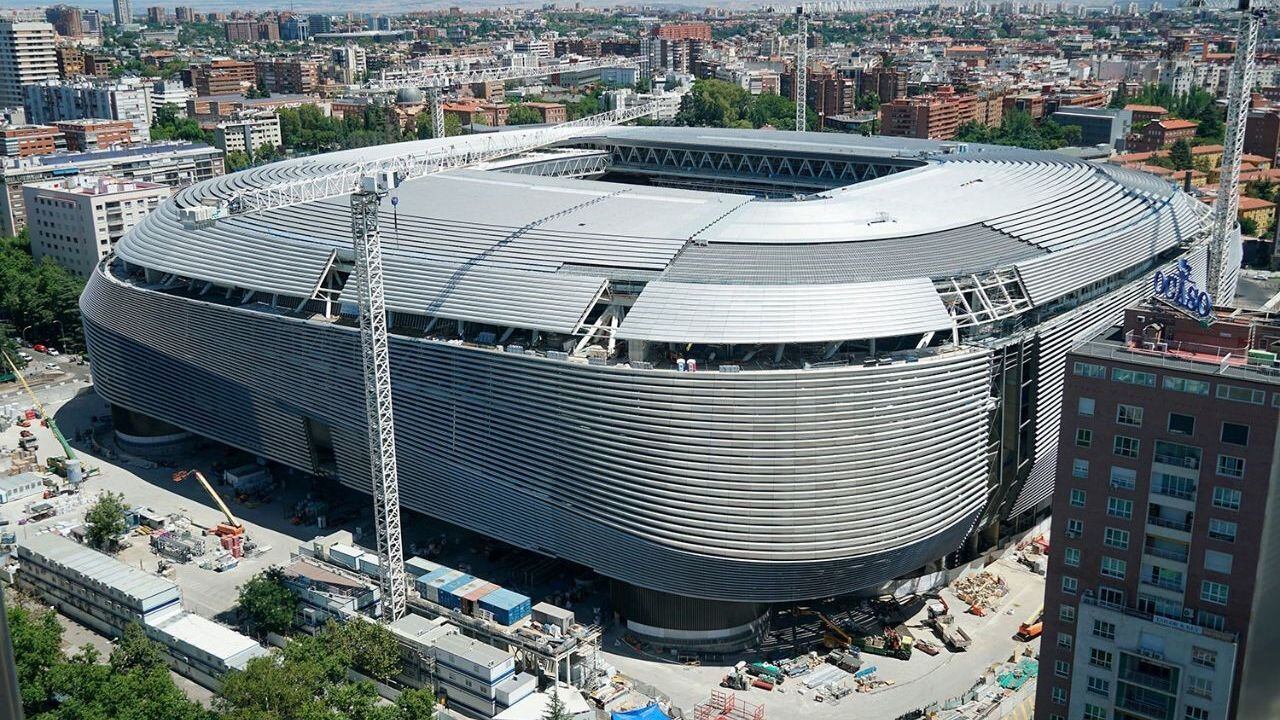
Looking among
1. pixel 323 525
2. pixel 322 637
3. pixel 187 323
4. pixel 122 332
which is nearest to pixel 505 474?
pixel 322 637

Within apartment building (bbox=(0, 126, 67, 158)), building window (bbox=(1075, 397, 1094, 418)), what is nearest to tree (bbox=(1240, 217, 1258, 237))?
building window (bbox=(1075, 397, 1094, 418))

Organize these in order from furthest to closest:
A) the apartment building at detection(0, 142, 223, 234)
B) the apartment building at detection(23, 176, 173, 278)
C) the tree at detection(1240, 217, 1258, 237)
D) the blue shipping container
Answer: the apartment building at detection(0, 142, 223, 234)
the tree at detection(1240, 217, 1258, 237)
the apartment building at detection(23, 176, 173, 278)
the blue shipping container

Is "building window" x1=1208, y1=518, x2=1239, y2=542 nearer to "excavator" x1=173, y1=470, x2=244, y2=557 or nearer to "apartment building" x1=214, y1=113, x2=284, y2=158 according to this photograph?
"excavator" x1=173, y1=470, x2=244, y2=557

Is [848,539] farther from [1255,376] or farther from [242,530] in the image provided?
[242,530]

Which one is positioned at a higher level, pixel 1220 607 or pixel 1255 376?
pixel 1255 376

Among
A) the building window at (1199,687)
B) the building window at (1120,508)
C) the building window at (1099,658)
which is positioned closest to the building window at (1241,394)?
the building window at (1120,508)

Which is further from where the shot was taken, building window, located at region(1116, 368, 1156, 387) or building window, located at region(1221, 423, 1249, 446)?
building window, located at region(1116, 368, 1156, 387)

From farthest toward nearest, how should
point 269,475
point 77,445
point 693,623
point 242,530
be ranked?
1. point 77,445
2. point 269,475
3. point 242,530
4. point 693,623

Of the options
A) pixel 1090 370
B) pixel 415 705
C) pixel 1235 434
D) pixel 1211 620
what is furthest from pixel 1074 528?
pixel 415 705
